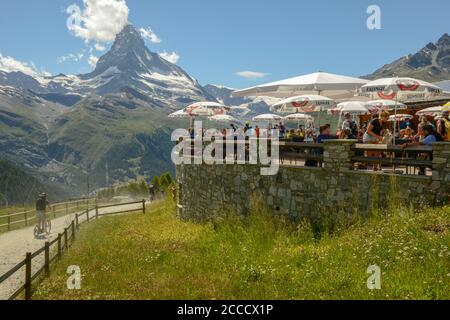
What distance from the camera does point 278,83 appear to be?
18.6 metres

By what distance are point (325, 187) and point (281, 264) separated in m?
3.25

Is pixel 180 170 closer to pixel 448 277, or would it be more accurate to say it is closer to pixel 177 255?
pixel 177 255


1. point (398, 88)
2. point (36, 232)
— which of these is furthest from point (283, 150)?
point (36, 232)

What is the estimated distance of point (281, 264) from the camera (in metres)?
11.5

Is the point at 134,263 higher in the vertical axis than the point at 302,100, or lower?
lower

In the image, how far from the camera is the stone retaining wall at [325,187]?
11.3 m

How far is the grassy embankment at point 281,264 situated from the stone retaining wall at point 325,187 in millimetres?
504

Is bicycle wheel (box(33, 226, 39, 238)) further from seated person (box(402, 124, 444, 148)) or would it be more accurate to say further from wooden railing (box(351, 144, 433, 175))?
seated person (box(402, 124, 444, 148))

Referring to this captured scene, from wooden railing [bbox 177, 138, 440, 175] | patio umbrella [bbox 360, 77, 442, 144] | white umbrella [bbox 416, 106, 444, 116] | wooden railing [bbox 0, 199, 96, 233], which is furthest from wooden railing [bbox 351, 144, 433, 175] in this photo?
wooden railing [bbox 0, 199, 96, 233]

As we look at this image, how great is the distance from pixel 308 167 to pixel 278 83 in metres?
5.51

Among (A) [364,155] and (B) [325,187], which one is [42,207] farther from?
(A) [364,155]

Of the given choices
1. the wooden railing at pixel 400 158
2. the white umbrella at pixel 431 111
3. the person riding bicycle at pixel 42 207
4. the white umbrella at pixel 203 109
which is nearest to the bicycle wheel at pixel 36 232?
the person riding bicycle at pixel 42 207
